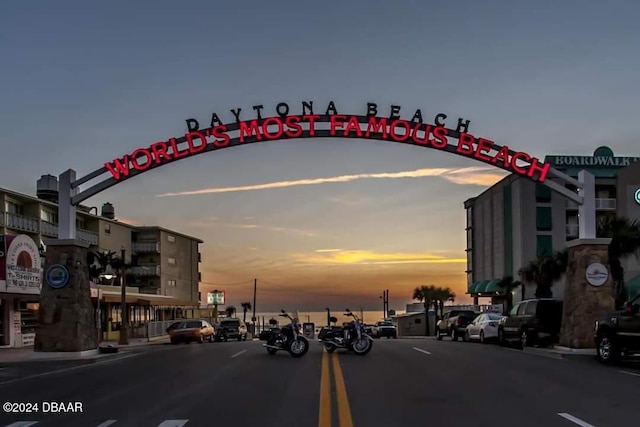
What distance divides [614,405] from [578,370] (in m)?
6.17

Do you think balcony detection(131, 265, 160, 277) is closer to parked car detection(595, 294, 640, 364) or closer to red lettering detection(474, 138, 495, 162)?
red lettering detection(474, 138, 495, 162)

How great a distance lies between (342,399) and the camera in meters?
12.8

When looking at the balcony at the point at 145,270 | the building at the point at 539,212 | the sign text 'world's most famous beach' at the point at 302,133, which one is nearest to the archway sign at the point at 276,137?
the sign text 'world's most famous beach' at the point at 302,133

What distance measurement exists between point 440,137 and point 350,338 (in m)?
7.69

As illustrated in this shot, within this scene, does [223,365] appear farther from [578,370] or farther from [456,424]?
[456,424]

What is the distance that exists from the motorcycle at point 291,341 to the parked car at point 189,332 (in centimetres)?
2121

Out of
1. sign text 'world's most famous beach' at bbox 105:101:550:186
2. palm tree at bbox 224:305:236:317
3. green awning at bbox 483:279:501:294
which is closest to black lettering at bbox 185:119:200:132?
sign text 'world's most famous beach' at bbox 105:101:550:186

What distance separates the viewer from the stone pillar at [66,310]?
24203mm

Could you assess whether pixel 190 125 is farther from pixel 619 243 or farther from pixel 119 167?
pixel 619 243

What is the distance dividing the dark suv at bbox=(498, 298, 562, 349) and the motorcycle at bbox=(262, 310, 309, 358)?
32.2ft

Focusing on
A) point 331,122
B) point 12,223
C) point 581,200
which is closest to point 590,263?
point 581,200

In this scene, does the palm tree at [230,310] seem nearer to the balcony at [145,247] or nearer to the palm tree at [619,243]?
the balcony at [145,247]

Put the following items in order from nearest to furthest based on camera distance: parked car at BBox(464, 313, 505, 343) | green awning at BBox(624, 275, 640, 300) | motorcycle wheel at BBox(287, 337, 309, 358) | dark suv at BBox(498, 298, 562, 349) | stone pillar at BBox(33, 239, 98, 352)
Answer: motorcycle wheel at BBox(287, 337, 309, 358), stone pillar at BBox(33, 239, 98, 352), dark suv at BBox(498, 298, 562, 349), parked car at BBox(464, 313, 505, 343), green awning at BBox(624, 275, 640, 300)

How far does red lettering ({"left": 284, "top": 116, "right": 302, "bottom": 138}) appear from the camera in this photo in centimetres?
2514
